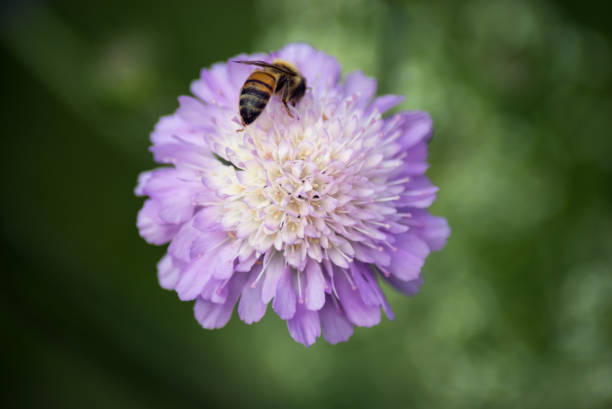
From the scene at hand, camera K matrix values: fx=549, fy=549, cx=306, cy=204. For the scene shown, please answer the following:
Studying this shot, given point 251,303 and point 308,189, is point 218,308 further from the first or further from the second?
point 308,189

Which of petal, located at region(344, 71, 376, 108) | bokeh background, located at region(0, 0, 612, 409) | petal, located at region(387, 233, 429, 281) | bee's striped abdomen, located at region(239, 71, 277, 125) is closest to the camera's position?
bee's striped abdomen, located at region(239, 71, 277, 125)

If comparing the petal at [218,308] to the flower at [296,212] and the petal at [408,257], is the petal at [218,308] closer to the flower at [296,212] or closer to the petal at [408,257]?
the flower at [296,212]

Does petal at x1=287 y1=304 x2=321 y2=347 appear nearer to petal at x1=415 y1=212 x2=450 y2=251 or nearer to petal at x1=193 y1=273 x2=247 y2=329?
petal at x1=193 y1=273 x2=247 y2=329

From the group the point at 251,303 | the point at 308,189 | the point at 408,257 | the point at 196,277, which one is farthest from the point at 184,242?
the point at 408,257

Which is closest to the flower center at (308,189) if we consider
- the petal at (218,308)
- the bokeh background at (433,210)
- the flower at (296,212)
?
the flower at (296,212)

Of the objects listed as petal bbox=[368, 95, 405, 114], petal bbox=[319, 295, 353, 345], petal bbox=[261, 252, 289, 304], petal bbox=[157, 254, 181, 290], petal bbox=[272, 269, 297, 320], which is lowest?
petal bbox=[319, 295, 353, 345]

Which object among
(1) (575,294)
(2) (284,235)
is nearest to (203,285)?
(2) (284,235)

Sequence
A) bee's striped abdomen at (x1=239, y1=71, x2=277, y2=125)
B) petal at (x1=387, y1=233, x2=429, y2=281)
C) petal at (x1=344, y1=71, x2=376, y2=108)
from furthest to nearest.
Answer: petal at (x1=344, y1=71, x2=376, y2=108) < petal at (x1=387, y1=233, x2=429, y2=281) < bee's striped abdomen at (x1=239, y1=71, x2=277, y2=125)

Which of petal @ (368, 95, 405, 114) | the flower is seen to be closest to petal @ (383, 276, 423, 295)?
the flower
